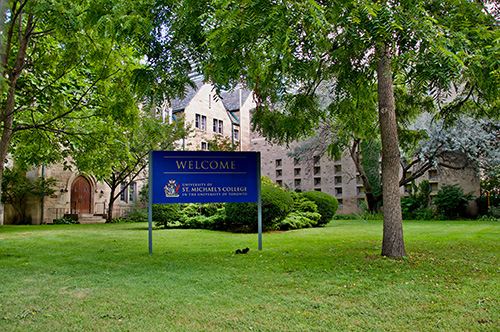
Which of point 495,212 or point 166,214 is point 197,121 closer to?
point 166,214

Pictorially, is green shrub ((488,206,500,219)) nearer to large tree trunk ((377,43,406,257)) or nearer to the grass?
the grass

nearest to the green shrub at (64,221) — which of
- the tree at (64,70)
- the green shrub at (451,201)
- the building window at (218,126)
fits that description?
the tree at (64,70)

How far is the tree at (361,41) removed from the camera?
3.62 meters

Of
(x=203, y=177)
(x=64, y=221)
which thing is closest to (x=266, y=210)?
(x=203, y=177)

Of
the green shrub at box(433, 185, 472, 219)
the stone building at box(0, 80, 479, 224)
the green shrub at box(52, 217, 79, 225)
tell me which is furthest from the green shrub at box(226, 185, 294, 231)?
the green shrub at box(52, 217, 79, 225)

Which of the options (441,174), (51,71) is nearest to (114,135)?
(51,71)

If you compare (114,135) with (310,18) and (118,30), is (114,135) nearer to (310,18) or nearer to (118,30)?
(118,30)

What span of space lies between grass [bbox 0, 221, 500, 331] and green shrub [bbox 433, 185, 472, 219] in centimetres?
1464

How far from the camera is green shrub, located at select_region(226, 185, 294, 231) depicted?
40.9 feet

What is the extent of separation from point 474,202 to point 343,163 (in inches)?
345

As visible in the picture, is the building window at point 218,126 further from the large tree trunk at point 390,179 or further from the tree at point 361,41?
the large tree trunk at point 390,179

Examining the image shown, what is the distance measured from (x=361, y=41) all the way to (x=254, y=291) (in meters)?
3.49

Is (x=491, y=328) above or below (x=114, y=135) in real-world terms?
below

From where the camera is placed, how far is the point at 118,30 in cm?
491
